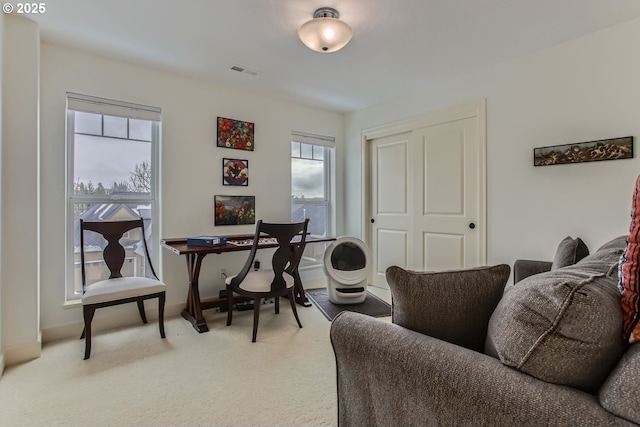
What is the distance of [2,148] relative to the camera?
2.04 meters

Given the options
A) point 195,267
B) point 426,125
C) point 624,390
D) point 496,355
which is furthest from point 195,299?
point 426,125

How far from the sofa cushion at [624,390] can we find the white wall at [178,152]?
315cm

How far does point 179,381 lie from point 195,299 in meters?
0.93

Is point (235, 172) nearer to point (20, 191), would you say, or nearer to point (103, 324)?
point (20, 191)

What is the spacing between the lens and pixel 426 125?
11.2ft

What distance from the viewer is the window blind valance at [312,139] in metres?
3.93

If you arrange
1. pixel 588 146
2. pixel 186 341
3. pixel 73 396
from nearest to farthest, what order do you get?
pixel 73 396 < pixel 588 146 < pixel 186 341

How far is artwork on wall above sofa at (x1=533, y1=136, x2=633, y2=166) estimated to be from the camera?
2158mm

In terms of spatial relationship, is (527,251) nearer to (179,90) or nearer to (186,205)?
(186,205)

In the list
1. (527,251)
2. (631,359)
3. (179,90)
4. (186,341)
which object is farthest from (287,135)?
(631,359)

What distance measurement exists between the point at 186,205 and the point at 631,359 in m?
3.20

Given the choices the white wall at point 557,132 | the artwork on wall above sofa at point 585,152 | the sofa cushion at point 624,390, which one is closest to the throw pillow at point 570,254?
the white wall at point 557,132

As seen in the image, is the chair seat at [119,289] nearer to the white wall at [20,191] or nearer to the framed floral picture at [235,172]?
the white wall at [20,191]

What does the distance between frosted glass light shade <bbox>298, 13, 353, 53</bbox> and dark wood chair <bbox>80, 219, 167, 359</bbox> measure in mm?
2114
